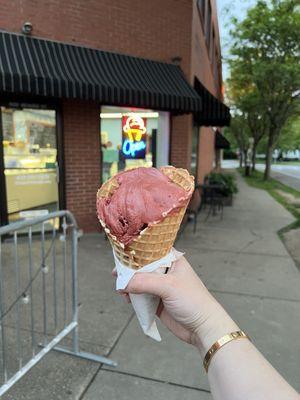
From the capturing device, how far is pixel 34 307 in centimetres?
427

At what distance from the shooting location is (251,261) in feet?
20.3

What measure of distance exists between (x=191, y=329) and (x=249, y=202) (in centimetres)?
1254

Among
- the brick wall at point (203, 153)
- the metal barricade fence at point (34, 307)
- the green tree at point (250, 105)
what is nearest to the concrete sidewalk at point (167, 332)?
the metal barricade fence at point (34, 307)

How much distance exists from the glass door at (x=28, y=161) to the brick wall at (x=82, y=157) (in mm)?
249

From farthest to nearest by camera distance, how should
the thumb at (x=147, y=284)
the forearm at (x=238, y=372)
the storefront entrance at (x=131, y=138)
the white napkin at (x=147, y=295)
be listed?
the storefront entrance at (x=131, y=138)
the white napkin at (x=147, y=295)
the thumb at (x=147, y=284)
the forearm at (x=238, y=372)

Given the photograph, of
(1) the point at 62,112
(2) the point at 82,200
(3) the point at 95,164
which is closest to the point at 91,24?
(1) the point at 62,112

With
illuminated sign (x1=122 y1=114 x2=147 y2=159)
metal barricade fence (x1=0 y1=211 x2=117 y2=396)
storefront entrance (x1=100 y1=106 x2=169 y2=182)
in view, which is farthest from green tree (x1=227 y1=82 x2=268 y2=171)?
metal barricade fence (x1=0 y1=211 x2=117 y2=396)

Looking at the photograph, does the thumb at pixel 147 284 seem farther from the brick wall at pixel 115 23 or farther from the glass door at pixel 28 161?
the brick wall at pixel 115 23

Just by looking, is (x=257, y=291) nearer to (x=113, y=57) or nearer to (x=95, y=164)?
(x=95, y=164)

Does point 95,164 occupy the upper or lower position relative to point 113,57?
lower

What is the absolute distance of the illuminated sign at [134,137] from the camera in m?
7.80

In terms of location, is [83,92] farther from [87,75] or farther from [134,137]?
[134,137]

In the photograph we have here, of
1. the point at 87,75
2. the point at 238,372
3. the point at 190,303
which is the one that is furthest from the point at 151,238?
the point at 87,75

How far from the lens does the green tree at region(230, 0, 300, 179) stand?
17797 millimetres
